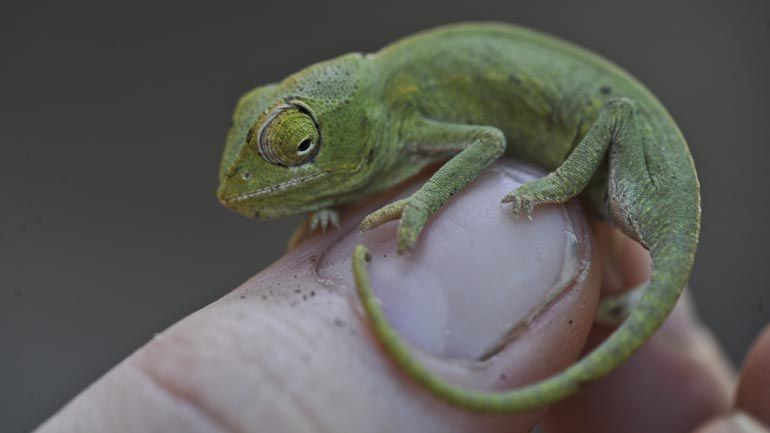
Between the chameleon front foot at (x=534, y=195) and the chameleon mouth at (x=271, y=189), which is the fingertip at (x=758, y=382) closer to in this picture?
the chameleon front foot at (x=534, y=195)

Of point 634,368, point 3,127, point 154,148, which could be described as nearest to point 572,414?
point 634,368

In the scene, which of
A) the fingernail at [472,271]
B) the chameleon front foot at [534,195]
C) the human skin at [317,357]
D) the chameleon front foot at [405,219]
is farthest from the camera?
the chameleon front foot at [534,195]

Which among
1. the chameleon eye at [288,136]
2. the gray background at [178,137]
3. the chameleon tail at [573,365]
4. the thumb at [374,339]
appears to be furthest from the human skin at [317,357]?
the gray background at [178,137]

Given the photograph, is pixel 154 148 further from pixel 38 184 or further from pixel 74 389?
pixel 74 389

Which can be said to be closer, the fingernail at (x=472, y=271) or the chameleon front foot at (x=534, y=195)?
the fingernail at (x=472, y=271)

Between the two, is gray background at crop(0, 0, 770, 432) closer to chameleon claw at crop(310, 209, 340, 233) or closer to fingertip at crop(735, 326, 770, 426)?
fingertip at crop(735, 326, 770, 426)

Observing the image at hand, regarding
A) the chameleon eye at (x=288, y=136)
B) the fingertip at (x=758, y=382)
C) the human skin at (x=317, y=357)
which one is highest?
the chameleon eye at (x=288, y=136)
